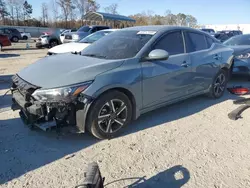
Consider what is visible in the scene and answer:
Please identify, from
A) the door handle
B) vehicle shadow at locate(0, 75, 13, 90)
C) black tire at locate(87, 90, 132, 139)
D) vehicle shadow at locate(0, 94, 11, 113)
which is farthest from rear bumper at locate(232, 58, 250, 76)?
vehicle shadow at locate(0, 75, 13, 90)

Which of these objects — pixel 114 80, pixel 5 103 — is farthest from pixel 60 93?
pixel 5 103

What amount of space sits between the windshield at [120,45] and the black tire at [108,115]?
72cm

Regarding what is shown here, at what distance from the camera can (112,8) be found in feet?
210

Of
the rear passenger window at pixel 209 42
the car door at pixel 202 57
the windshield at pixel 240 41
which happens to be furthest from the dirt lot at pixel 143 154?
the windshield at pixel 240 41

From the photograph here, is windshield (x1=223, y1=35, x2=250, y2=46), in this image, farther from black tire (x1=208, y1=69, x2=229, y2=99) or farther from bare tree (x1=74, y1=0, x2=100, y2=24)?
bare tree (x1=74, y1=0, x2=100, y2=24)

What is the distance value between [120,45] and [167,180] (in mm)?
2412

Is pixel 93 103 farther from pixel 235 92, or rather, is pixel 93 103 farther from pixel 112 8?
pixel 112 8

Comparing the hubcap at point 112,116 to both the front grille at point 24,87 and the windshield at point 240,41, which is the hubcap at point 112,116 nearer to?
the front grille at point 24,87

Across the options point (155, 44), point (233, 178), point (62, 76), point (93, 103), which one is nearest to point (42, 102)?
point (62, 76)

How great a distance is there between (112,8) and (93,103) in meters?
64.6

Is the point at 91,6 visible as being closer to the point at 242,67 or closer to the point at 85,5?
the point at 85,5

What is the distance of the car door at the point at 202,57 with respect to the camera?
4.84 meters

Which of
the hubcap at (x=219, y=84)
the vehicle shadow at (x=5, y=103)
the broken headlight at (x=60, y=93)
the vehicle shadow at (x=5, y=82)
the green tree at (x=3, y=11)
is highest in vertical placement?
the green tree at (x=3, y=11)

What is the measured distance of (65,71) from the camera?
3.48 metres
